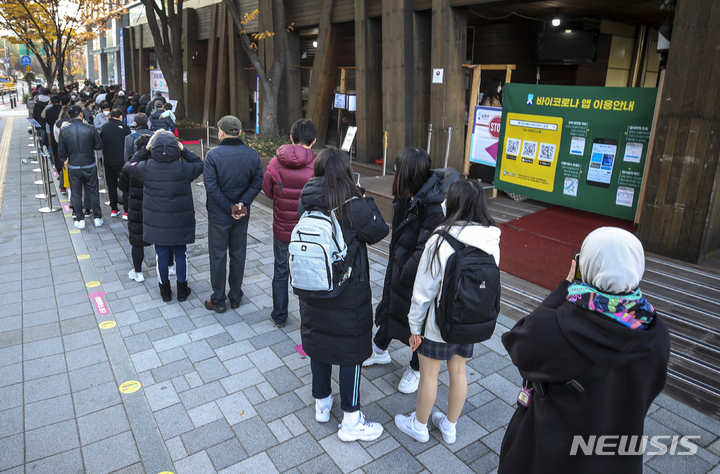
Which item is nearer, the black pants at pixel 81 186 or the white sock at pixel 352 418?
the white sock at pixel 352 418

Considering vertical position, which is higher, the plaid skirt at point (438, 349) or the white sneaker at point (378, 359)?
the plaid skirt at point (438, 349)

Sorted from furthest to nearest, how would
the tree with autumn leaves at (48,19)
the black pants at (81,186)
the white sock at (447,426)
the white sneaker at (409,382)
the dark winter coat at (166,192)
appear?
the tree with autumn leaves at (48,19) < the black pants at (81,186) < the dark winter coat at (166,192) < the white sneaker at (409,382) < the white sock at (447,426)

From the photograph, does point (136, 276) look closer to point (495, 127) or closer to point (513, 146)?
point (513, 146)

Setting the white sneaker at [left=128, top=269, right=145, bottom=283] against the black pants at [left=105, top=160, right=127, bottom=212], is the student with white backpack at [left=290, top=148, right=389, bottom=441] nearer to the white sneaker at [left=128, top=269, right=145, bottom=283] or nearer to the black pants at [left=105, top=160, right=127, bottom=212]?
the white sneaker at [left=128, top=269, right=145, bottom=283]

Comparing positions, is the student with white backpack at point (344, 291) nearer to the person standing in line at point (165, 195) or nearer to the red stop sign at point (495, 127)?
the person standing in line at point (165, 195)

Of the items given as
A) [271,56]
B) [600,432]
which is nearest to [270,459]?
[600,432]

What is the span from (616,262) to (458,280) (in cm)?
100

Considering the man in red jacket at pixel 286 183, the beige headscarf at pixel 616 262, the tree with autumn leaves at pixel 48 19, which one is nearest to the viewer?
the beige headscarf at pixel 616 262

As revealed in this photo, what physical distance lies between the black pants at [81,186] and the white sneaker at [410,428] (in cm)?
688

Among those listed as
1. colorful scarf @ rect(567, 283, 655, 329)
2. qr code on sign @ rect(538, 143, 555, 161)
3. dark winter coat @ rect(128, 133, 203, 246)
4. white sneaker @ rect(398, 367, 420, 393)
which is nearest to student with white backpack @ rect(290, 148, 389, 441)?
white sneaker @ rect(398, 367, 420, 393)

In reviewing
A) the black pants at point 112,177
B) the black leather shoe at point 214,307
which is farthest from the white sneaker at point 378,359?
the black pants at point 112,177

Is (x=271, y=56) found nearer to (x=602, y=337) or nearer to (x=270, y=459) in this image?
(x=270, y=459)

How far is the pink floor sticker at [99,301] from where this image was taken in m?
5.27

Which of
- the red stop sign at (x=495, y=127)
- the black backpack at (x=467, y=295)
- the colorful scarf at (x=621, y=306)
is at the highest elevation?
the red stop sign at (x=495, y=127)
